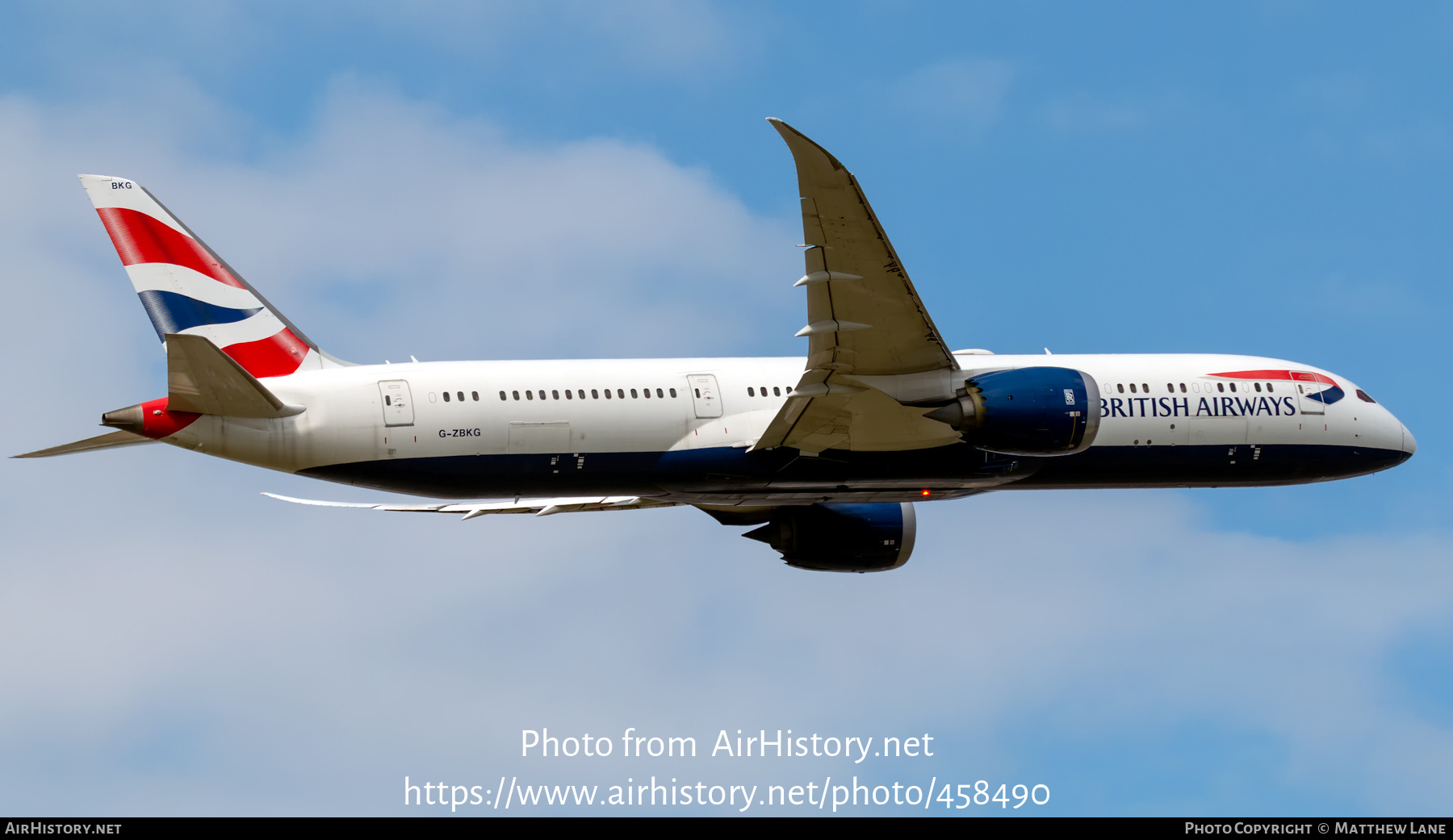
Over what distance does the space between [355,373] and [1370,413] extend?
74.5 feet

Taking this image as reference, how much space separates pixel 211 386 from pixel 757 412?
1090 cm

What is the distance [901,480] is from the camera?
3612 centimetres

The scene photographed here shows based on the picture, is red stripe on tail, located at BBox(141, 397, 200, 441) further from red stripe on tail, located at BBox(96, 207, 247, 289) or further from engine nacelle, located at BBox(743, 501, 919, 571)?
engine nacelle, located at BBox(743, 501, 919, 571)

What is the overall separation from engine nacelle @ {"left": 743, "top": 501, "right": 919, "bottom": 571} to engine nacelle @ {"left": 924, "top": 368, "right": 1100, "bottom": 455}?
25.5 feet

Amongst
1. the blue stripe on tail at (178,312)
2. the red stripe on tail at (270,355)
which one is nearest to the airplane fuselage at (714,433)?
the red stripe on tail at (270,355)

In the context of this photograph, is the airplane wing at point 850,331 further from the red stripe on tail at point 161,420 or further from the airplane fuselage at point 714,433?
the red stripe on tail at point 161,420

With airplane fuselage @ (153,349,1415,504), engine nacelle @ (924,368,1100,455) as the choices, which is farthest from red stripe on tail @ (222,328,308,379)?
engine nacelle @ (924,368,1100,455)

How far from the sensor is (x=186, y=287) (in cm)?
3550

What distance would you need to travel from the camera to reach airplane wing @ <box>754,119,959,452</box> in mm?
29125

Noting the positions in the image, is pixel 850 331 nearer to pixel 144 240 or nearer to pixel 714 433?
pixel 714 433

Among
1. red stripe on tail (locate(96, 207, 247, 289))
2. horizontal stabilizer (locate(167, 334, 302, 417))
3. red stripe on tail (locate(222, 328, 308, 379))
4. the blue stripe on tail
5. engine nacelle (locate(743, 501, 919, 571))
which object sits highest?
red stripe on tail (locate(96, 207, 247, 289))

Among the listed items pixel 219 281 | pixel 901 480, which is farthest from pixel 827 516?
pixel 219 281

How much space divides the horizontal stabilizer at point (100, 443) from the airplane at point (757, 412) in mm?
93

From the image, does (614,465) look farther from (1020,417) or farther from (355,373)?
(1020,417)
